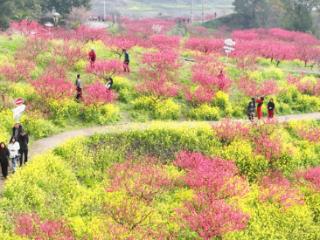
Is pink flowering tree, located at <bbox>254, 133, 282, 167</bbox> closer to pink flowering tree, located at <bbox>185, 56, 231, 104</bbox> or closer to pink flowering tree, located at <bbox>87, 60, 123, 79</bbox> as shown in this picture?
pink flowering tree, located at <bbox>185, 56, 231, 104</bbox>

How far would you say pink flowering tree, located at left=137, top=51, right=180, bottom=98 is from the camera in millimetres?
31428

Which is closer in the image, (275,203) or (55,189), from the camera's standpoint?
(55,189)

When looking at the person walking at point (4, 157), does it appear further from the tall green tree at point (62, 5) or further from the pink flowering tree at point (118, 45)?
the tall green tree at point (62, 5)

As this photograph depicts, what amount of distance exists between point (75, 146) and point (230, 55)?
991 inches

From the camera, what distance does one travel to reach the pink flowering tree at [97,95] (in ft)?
92.9

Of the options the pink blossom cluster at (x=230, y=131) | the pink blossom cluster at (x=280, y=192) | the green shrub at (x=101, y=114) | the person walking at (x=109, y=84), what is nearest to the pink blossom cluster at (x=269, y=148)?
the pink blossom cluster at (x=230, y=131)

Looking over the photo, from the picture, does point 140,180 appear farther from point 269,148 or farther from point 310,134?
point 310,134

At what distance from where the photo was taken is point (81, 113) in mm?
28016

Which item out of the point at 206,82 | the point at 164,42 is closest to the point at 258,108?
the point at 206,82

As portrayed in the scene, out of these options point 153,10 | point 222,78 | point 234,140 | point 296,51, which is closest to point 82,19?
point 296,51

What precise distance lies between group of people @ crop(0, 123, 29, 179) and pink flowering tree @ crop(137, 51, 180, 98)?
12.4m

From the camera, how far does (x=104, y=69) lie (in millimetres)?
33781

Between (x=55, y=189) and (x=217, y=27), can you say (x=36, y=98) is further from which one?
(x=217, y=27)

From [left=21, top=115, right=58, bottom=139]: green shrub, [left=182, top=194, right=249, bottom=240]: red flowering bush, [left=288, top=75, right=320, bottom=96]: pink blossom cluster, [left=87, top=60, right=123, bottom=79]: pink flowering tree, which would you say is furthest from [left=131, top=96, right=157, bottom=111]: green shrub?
[left=288, top=75, right=320, bottom=96]: pink blossom cluster
